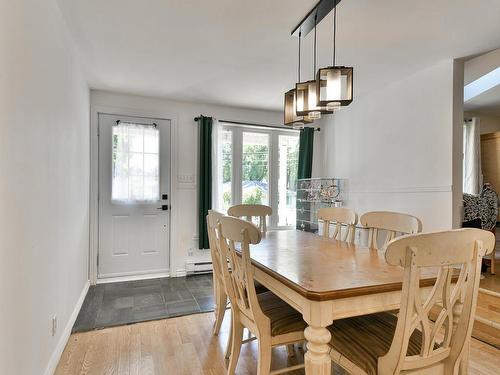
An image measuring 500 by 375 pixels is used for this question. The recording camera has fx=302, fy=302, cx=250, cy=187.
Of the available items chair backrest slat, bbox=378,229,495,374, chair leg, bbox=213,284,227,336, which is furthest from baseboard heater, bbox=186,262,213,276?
chair backrest slat, bbox=378,229,495,374

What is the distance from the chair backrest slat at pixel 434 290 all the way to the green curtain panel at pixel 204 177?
3.07 m

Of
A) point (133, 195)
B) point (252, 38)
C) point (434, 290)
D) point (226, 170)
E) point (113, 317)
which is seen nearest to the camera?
point (434, 290)

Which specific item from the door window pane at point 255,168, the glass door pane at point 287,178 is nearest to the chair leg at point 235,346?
the door window pane at point 255,168

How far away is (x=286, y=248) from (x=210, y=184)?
221 cm

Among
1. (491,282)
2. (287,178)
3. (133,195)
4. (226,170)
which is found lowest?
(491,282)

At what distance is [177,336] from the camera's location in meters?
2.39

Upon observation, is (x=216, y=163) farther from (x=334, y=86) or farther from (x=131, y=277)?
(x=334, y=86)

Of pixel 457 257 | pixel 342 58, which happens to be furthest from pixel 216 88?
pixel 457 257

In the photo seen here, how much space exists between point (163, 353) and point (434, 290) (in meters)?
1.85

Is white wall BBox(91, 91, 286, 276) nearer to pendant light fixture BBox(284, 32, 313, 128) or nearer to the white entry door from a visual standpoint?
the white entry door

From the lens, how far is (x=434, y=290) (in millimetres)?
1110

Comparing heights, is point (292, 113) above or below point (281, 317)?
above

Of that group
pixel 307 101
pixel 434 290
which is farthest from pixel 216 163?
pixel 434 290

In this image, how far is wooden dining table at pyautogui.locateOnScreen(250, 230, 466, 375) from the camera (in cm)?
121
